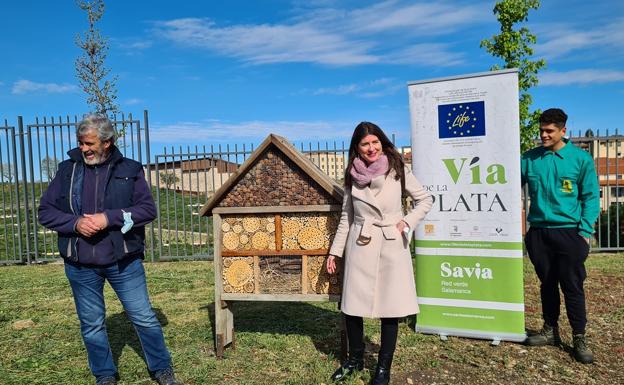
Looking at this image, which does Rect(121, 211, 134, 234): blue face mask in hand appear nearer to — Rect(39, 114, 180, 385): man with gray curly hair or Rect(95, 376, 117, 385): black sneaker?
Rect(39, 114, 180, 385): man with gray curly hair

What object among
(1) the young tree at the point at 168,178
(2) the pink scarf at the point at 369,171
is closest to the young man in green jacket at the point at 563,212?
(2) the pink scarf at the point at 369,171

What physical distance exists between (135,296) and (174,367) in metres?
0.93

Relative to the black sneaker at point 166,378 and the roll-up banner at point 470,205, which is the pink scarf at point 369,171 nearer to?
the roll-up banner at point 470,205

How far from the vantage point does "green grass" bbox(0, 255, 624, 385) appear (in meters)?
3.88

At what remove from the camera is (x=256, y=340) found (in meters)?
4.75

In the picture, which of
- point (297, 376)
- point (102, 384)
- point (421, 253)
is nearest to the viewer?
point (102, 384)

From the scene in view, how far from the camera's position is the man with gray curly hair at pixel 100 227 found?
10.9 feet

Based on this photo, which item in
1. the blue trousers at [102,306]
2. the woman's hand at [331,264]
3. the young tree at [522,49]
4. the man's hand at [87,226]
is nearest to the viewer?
the man's hand at [87,226]

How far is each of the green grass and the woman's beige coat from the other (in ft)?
2.23

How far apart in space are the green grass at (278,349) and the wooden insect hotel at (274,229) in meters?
0.52

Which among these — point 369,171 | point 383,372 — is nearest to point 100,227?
point 369,171

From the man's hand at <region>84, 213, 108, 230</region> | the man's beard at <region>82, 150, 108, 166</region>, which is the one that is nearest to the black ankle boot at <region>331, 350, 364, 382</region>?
the man's hand at <region>84, 213, 108, 230</region>

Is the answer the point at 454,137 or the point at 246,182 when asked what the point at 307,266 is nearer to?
the point at 246,182

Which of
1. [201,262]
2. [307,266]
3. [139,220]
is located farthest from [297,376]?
[201,262]
